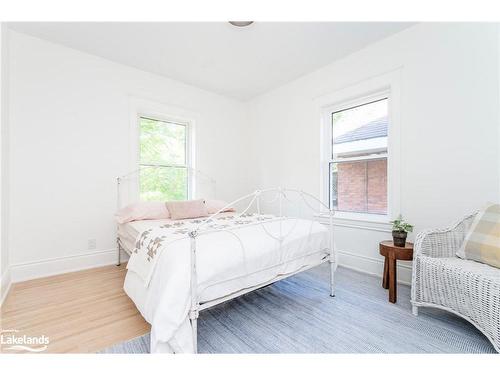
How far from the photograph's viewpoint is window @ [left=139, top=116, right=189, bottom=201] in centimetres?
343

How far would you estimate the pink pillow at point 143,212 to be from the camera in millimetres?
2705

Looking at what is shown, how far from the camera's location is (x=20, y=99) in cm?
250

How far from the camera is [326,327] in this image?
171 cm

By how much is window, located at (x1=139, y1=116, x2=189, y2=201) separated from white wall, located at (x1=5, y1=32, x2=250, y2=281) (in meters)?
0.30

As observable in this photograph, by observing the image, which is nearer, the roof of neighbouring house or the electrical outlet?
the roof of neighbouring house

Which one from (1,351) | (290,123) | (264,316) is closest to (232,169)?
(290,123)

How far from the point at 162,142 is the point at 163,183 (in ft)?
2.09

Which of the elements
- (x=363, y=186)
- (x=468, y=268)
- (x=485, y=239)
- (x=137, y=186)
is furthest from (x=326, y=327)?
(x=137, y=186)

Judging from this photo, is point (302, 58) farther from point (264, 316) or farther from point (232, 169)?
point (264, 316)

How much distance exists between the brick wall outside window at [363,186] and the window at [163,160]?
7.84ft

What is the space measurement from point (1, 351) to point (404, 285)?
330 centimetres

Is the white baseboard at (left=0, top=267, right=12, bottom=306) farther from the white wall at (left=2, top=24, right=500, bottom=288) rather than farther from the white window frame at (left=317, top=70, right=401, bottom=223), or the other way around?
the white window frame at (left=317, top=70, right=401, bottom=223)

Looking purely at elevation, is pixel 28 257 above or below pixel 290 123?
below

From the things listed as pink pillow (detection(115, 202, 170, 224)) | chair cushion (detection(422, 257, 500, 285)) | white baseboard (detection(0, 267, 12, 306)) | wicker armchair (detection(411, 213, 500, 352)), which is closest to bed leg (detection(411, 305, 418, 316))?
wicker armchair (detection(411, 213, 500, 352))
